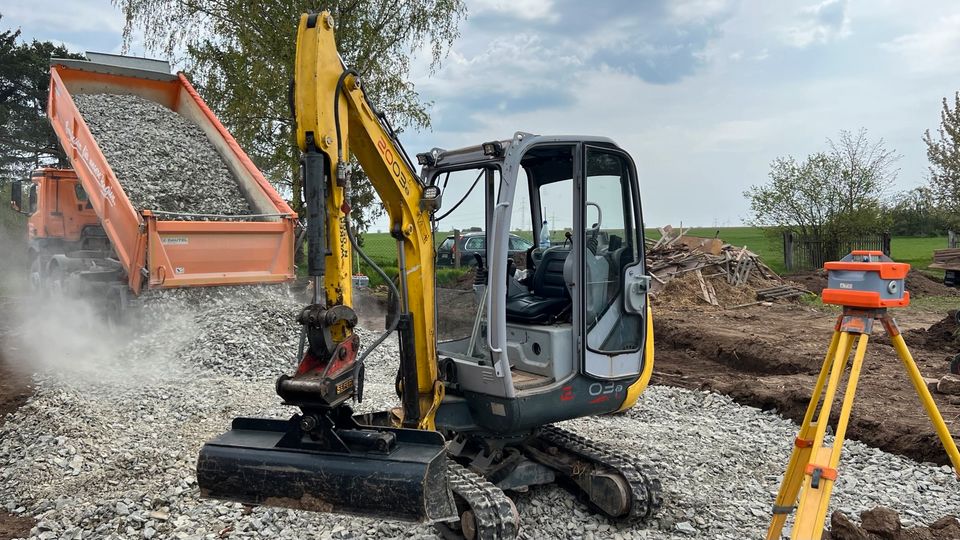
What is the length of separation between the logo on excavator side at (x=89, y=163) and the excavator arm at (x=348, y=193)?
5.79m

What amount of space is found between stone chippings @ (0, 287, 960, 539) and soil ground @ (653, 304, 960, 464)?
0.86ft

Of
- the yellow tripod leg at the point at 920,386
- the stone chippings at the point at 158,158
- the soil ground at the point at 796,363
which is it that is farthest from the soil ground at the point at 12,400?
the soil ground at the point at 796,363

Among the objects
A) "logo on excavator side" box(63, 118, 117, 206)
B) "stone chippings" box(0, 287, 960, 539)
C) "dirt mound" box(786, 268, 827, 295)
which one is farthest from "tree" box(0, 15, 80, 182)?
"dirt mound" box(786, 268, 827, 295)

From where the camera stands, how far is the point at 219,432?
6047 mm

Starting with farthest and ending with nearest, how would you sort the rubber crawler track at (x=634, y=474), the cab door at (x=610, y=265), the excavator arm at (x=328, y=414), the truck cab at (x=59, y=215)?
the truck cab at (x=59, y=215), the cab door at (x=610, y=265), the rubber crawler track at (x=634, y=474), the excavator arm at (x=328, y=414)

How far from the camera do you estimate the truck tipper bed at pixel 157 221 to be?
27.0 feet

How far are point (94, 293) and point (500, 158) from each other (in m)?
7.18

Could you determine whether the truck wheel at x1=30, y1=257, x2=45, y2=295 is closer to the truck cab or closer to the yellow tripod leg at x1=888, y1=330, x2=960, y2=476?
the truck cab

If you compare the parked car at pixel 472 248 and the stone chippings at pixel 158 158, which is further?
the stone chippings at pixel 158 158

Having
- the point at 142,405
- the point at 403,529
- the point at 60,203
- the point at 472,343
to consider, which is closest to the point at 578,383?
the point at 472,343

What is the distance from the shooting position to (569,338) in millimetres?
4453

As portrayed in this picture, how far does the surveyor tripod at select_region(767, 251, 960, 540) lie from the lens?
305cm

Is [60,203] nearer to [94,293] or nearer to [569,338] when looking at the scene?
[94,293]

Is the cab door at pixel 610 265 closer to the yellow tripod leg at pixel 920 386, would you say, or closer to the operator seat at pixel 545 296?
the operator seat at pixel 545 296
